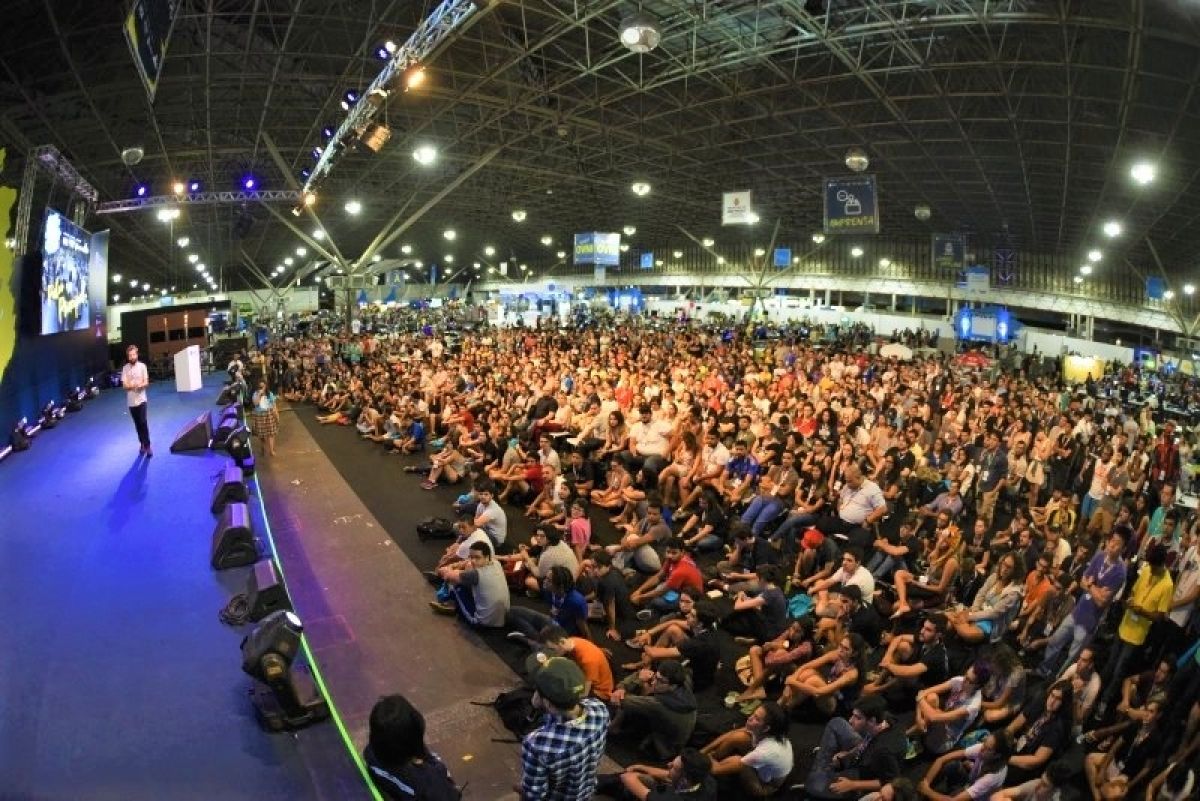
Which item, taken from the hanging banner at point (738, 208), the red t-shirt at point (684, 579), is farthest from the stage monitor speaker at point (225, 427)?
the hanging banner at point (738, 208)

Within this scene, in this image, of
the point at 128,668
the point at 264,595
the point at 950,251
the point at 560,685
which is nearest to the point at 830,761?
the point at 560,685

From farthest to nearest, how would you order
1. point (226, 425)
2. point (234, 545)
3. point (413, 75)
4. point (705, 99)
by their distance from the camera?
point (705, 99)
point (413, 75)
point (226, 425)
point (234, 545)

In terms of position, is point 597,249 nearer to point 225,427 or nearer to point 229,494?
point 225,427

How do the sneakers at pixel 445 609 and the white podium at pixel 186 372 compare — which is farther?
the white podium at pixel 186 372

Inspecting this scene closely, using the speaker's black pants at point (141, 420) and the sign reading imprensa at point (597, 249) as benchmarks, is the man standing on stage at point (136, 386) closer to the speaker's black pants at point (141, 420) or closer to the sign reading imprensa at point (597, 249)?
the speaker's black pants at point (141, 420)

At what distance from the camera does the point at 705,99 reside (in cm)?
2058

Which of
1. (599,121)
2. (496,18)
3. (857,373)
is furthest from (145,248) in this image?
(857,373)

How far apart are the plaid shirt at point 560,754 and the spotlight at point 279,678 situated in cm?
203

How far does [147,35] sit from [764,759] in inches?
314

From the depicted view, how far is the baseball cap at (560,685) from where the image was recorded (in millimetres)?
2914

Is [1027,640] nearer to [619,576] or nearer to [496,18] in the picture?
[619,576]

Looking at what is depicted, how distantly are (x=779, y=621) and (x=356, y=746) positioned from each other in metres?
3.72

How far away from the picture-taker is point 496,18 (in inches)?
637

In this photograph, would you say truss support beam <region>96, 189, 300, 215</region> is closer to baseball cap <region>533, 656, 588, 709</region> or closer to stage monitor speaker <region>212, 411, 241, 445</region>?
stage monitor speaker <region>212, 411, 241, 445</region>
